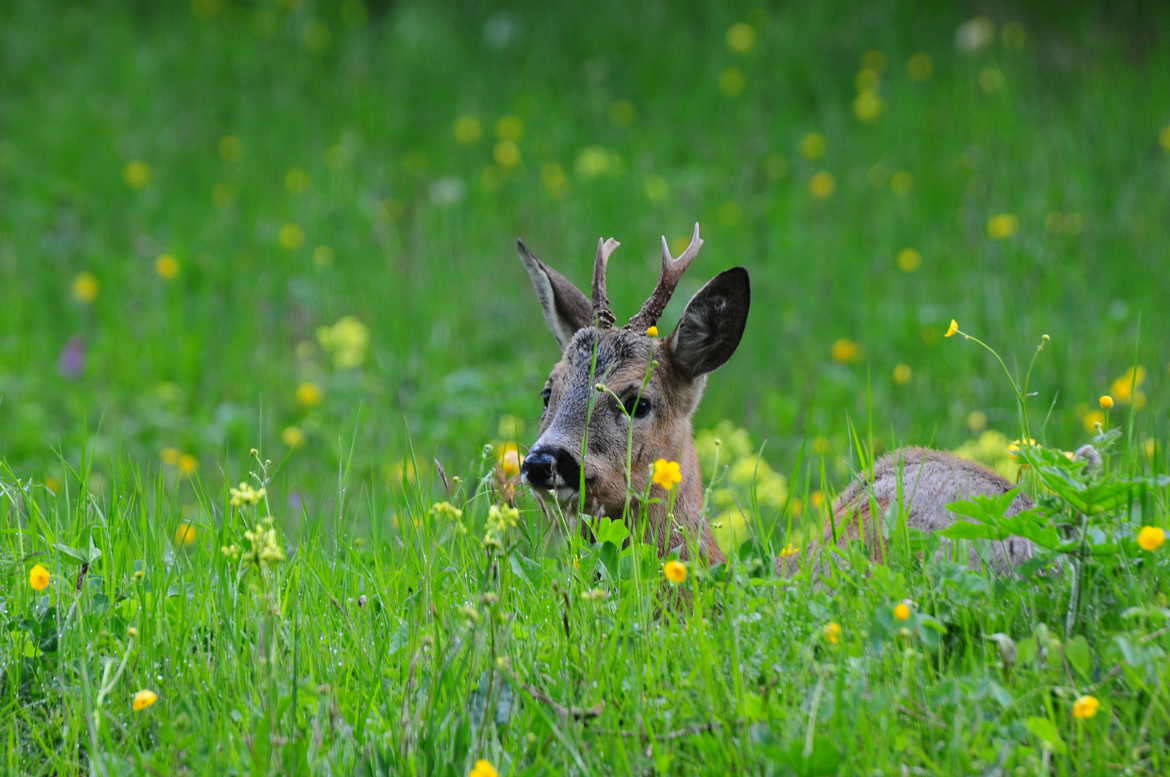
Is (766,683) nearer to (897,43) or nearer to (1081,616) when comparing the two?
(1081,616)

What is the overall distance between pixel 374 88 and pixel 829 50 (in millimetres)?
3617

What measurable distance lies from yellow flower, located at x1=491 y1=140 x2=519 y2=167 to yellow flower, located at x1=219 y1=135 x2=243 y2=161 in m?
1.97

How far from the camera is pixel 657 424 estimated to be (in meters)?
4.87

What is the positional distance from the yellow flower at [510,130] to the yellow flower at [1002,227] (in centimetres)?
362

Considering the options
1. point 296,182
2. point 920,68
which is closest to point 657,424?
point 296,182

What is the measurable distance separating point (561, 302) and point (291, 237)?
5.52 meters

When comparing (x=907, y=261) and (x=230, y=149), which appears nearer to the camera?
(x=907, y=261)

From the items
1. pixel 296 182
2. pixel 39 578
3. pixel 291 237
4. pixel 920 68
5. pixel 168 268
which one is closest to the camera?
pixel 39 578

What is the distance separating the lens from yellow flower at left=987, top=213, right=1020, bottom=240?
9.38m

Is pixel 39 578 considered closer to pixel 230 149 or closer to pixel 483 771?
pixel 483 771

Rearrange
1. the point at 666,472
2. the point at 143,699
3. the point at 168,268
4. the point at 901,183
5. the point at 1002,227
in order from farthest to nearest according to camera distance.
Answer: the point at 901,183
the point at 168,268
the point at 1002,227
the point at 666,472
the point at 143,699

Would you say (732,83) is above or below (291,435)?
above

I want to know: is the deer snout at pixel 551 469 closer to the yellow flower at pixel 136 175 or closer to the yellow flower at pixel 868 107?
the yellow flower at pixel 868 107

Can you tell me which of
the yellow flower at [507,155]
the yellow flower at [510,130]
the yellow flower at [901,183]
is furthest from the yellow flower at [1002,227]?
the yellow flower at [510,130]
